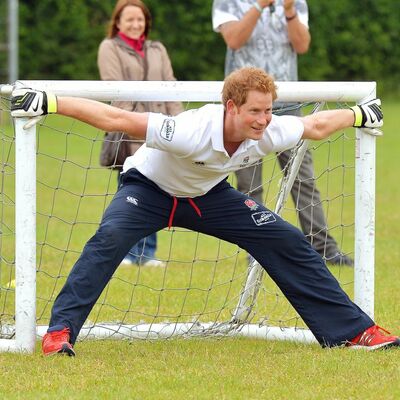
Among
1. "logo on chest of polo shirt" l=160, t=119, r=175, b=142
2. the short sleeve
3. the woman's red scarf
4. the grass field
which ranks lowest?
the grass field

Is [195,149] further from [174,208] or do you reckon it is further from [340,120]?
[340,120]

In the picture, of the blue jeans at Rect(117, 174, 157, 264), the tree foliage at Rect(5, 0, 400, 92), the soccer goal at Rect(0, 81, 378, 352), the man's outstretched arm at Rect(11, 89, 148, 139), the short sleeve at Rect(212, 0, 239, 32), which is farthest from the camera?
the tree foliage at Rect(5, 0, 400, 92)

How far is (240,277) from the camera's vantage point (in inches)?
309

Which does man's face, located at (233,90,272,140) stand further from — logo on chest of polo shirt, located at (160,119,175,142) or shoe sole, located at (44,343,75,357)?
shoe sole, located at (44,343,75,357)

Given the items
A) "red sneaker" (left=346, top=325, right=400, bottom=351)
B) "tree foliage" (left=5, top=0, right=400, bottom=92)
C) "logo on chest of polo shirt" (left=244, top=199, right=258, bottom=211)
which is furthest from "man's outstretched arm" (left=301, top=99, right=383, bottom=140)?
"tree foliage" (left=5, top=0, right=400, bottom=92)

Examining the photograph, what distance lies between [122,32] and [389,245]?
2.96m

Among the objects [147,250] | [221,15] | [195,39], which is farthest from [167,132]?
[195,39]

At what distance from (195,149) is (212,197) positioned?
474mm

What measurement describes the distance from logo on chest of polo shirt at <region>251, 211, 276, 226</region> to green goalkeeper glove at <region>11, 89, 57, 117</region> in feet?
4.03

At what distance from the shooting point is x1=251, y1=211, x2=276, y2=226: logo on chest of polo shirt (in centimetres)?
589

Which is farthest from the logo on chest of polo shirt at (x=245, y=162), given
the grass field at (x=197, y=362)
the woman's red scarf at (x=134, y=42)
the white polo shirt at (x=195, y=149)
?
the woman's red scarf at (x=134, y=42)

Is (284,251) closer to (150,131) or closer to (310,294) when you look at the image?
(310,294)

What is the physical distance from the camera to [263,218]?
5.90 metres

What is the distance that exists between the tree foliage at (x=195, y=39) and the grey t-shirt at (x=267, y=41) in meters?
13.4
